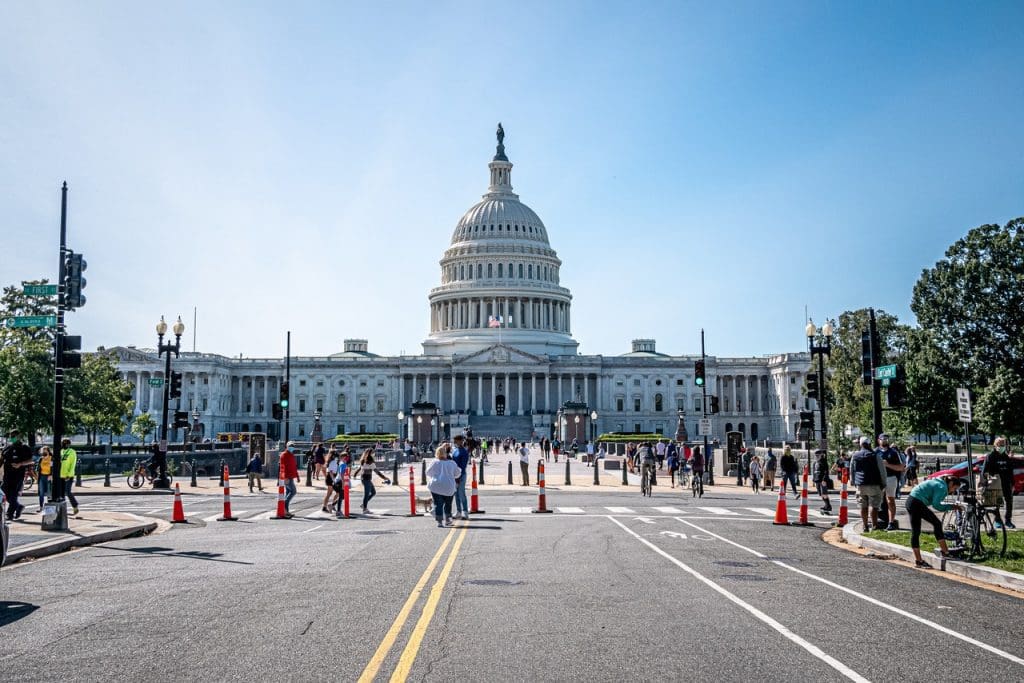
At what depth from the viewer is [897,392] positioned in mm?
24359

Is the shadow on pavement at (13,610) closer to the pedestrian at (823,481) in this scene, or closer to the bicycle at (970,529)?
the bicycle at (970,529)

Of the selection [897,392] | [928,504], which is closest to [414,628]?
[928,504]

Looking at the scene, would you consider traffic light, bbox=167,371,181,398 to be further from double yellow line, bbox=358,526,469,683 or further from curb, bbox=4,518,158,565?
double yellow line, bbox=358,526,469,683

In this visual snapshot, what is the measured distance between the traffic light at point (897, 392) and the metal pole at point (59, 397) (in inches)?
770

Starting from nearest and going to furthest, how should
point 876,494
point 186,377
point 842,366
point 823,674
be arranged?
point 823,674
point 876,494
point 842,366
point 186,377

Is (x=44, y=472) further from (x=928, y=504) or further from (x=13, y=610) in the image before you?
(x=928, y=504)

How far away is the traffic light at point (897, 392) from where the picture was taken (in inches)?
958

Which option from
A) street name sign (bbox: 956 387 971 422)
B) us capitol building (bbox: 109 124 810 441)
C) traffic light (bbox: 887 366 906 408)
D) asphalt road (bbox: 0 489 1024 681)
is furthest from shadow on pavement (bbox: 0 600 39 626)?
us capitol building (bbox: 109 124 810 441)

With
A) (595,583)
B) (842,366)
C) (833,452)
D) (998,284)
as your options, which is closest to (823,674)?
(595,583)

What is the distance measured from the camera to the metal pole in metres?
19.8

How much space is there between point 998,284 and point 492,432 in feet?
258

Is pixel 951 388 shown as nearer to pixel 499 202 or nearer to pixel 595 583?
pixel 595 583

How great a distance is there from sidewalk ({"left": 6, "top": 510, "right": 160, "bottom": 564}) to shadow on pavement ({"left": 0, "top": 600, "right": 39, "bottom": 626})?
15.2 feet

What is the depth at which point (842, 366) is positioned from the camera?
8138 centimetres
